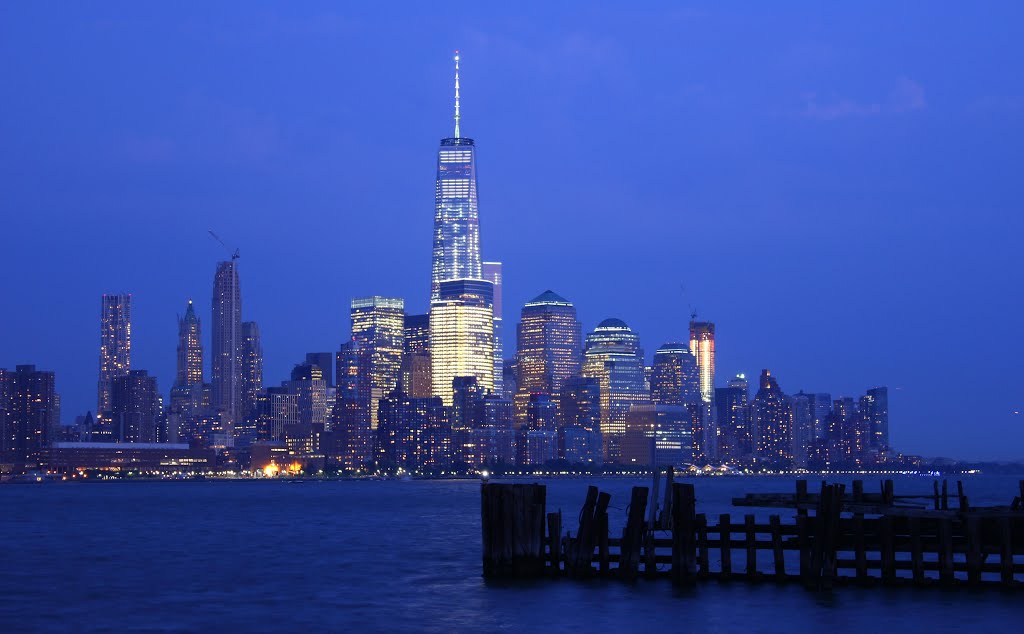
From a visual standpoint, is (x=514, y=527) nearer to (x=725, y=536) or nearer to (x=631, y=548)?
(x=631, y=548)

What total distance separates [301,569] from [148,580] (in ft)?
25.0

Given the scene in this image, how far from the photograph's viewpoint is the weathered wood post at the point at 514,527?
4203cm

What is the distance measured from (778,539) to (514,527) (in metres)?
8.09

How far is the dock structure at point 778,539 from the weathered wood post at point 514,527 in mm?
30

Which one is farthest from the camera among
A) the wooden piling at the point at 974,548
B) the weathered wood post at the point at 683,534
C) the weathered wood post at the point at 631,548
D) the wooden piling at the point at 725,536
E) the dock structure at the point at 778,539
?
the weathered wood post at the point at 631,548

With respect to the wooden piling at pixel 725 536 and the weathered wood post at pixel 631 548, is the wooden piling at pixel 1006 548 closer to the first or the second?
the wooden piling at pixel 725 536

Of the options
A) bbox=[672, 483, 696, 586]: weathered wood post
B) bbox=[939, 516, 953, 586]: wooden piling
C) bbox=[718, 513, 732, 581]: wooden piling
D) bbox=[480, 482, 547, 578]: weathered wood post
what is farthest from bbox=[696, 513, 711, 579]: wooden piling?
bbox=[939, 516, 953, 586]: wooden piling

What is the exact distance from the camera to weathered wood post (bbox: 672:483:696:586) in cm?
4059

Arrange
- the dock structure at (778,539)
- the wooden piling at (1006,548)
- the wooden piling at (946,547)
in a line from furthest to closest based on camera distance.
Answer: the dock structure at (778,539)
the wooden piling at (946,547)
the wooden piling at (1006,548)

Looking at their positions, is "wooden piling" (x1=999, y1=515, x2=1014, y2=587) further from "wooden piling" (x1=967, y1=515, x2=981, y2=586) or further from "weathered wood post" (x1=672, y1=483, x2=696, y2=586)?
"weathered wood post" (x1=672, y1=483, x2=696, y2=586)

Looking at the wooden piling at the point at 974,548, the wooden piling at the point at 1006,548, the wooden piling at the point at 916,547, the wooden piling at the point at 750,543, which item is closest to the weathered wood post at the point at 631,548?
the wooden piling at the point at 750,543

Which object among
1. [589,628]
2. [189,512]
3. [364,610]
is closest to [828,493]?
[589,628]

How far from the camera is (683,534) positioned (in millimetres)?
41906

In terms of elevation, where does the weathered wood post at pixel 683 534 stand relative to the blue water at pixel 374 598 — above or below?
above
